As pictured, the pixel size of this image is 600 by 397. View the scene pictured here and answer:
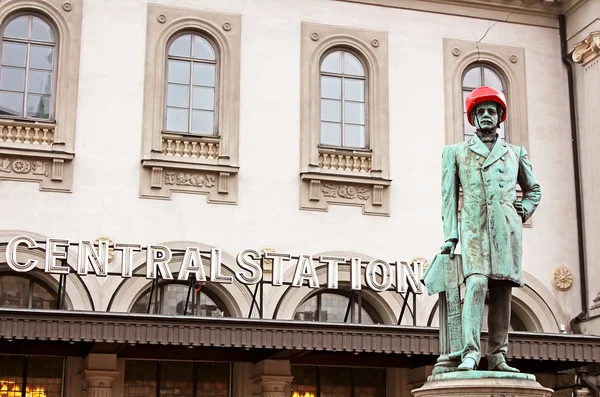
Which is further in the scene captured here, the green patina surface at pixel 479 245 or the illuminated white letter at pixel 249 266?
the illuminated white letter at pixel 249 266

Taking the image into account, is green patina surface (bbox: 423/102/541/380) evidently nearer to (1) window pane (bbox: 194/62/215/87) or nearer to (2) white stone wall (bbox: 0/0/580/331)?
(2) white stone wall (bbox: 0/0/580/331)

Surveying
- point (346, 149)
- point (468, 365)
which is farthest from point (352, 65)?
point (468, 365)

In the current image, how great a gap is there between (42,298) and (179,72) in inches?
200

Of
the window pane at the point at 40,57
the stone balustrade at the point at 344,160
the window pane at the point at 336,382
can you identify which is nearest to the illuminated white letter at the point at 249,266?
the stone balustrade at the point at 344,160

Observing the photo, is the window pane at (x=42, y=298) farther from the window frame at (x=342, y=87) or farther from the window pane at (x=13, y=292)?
the window frame at (x=342, y=87)

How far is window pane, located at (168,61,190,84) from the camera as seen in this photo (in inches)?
862

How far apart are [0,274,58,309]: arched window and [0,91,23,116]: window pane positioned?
9.86ft

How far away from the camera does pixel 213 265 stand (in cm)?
1962

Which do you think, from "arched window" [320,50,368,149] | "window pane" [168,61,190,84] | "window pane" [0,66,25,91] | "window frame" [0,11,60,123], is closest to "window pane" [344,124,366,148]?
"arched window" [320,50,368,149]

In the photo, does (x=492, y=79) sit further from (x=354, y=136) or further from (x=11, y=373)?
(x=11, y=373)

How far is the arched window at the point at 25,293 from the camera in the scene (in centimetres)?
2030

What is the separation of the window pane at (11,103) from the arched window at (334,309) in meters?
6.41

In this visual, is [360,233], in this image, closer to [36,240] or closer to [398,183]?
[398,183]

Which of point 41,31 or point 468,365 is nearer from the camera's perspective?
point 468,365
